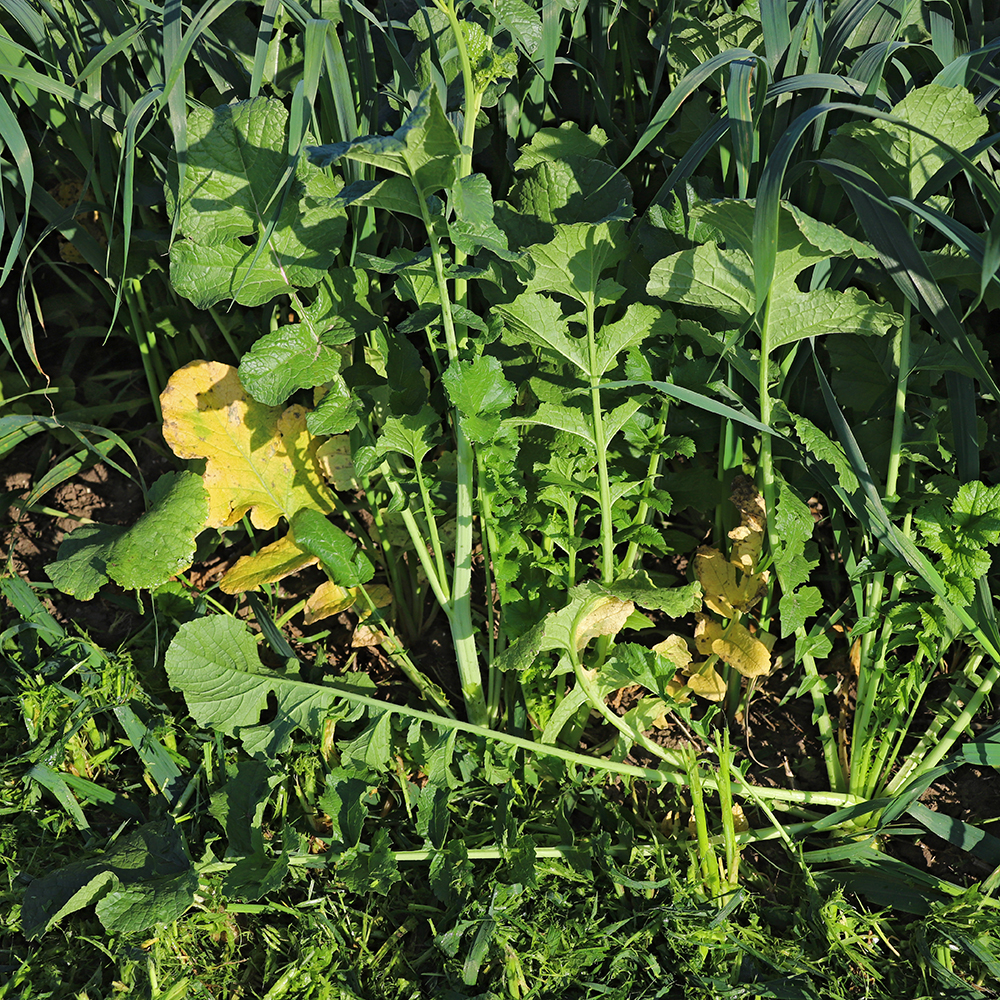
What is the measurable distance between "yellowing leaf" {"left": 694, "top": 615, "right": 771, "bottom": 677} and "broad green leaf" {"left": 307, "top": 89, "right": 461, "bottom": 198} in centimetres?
89

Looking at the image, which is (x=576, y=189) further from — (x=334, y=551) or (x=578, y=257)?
(x=334, y=551)

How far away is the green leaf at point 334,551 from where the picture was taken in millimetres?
1540

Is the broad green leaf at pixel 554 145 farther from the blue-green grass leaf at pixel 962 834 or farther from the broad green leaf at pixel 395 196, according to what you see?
the blue-green grass leaf at pixel 962 834

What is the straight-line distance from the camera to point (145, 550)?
5.04 feet

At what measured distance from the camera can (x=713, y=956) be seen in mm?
1273

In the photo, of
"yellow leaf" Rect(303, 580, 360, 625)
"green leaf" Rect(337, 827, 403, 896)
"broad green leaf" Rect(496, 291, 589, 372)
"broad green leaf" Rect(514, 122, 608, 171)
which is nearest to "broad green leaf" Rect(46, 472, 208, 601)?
"yellow leaf" Rect(303, 580, 360, 625)

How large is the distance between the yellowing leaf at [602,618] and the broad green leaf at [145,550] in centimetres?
74

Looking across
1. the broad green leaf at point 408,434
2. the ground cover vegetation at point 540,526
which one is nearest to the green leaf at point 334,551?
the ground cover vegetation at point 540,526

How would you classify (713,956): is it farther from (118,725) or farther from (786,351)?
(118,725)

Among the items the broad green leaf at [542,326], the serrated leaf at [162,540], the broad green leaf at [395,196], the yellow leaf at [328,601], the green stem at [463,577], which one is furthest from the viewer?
the yellow leaf at [328,601]

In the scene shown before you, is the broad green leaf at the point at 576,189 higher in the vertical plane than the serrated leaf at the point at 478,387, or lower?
higher

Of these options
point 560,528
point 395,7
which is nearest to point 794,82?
point 560,528

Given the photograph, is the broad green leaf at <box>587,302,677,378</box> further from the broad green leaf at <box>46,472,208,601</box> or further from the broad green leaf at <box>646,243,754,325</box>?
the broad green leaf at <box>46,472,208,601</box>

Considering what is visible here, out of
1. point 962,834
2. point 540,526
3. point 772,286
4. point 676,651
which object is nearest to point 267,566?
point 540,526
